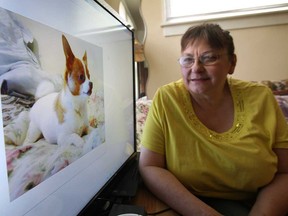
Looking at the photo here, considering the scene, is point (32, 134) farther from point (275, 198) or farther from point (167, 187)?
point (275, 198)

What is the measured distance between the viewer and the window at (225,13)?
175 centimetres

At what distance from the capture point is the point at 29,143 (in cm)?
33

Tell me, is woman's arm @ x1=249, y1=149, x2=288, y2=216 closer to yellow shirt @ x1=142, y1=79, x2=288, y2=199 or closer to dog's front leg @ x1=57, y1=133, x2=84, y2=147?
yellow shirt @ x1=142, y1=79, x2=288, y2=199

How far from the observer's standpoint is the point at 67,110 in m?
0.43

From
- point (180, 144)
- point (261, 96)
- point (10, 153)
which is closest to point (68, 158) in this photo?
point (10, 153)

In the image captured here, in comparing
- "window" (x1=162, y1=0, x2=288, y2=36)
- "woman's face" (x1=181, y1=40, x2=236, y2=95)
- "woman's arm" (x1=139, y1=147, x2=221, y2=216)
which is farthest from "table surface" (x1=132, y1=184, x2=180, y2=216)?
"window" (x1=162, y1=0, x2=288, y2=36)

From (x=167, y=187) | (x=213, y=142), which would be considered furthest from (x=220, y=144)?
(x=167, y=187)

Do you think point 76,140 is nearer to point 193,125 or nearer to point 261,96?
point 193,125

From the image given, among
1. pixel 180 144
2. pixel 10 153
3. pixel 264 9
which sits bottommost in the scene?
pixel 180 144

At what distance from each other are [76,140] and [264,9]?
76.4 inches

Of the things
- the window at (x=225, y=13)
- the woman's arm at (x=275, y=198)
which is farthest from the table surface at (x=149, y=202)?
the window at (x=225, y=13)

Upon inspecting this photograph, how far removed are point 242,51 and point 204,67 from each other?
1.27 meters

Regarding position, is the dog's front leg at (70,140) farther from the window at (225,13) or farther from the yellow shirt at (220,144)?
the window at (225,13)

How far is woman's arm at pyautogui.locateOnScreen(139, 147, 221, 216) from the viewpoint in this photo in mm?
657
